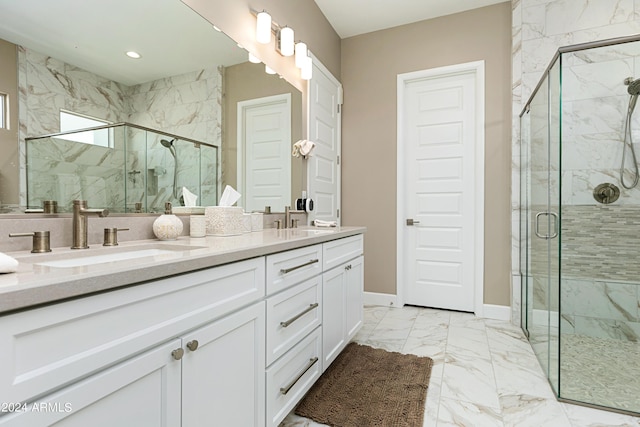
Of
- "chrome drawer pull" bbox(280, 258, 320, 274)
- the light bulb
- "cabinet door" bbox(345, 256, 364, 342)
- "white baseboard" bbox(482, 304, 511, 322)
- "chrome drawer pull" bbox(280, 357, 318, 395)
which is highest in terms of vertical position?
the light bulb

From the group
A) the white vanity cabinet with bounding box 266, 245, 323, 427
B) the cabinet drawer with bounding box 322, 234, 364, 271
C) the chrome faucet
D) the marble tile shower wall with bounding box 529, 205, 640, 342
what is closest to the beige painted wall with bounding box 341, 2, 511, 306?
the marble tile shower wall with bounding box 529, 205, 640, 342

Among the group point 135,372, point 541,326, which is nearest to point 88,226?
point 135,372

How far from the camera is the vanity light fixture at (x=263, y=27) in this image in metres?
2.18

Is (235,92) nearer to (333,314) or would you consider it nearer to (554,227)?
(333,314)

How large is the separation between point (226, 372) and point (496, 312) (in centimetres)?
280

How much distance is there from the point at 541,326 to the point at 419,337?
2.73ft

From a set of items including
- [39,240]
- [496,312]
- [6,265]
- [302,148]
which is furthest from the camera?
[496,312]

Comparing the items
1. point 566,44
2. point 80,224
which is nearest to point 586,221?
point 566,44

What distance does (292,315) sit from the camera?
1.45 metres

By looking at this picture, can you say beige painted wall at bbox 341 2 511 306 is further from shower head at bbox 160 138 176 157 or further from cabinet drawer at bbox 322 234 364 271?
shower head at bbox 160 138 176 157

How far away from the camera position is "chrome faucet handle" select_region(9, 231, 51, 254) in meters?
0.99

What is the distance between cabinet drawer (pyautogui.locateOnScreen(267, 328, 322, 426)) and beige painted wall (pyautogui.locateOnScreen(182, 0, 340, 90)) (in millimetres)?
1788

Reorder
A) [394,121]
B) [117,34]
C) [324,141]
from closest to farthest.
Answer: [117,34] → [324,141] → [394,121]

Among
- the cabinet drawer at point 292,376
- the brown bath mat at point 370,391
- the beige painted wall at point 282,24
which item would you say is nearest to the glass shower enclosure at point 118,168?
the beige painted wall at point 282,24
